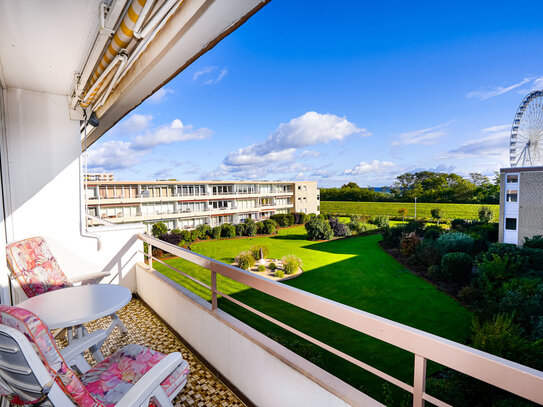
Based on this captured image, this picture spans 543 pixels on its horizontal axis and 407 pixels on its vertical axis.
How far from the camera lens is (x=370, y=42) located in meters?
39.3

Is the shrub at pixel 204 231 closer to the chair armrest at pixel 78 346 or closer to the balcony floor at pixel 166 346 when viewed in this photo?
the balcony floor at pixel 166 346

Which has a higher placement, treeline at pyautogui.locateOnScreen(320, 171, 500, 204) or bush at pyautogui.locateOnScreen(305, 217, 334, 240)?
treeline at pyautogui.locateOnScreen(320, 171, 500, 204)

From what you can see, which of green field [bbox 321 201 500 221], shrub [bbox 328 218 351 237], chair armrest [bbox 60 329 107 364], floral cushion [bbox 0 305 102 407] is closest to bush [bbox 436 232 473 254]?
shrub [bbox 328 218 351 237]

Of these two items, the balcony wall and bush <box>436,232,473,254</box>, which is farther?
bush <box>436,232,473,254</box>

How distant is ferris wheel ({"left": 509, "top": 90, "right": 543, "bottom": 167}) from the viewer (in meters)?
20.0

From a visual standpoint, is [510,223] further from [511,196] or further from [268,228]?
[268,228]

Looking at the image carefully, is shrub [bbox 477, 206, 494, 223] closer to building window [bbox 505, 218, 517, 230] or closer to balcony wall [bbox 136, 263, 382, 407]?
building window [bbox 505, 218, 517, 230]

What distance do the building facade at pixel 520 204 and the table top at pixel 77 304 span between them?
2357cm

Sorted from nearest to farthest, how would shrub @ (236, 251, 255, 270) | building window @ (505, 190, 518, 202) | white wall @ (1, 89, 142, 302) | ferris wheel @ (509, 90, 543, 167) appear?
white wall @ (1, 89, 142, 302), shrub @ (236, 251, 255, 270), building window @ (505, 190, 518, 202), ferris wheel @ (509, 90, 543, 167)

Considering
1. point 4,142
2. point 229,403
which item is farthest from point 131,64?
point 229,403

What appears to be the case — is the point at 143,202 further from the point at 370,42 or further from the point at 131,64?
the point at 370,42

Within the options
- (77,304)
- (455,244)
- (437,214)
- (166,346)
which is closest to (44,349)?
(77,304)

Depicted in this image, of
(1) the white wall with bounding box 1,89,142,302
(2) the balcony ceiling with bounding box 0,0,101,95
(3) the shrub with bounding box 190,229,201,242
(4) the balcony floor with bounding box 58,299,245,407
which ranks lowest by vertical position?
(3) the shrub with bounding box 190,229,201,242

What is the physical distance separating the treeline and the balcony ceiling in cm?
3937
